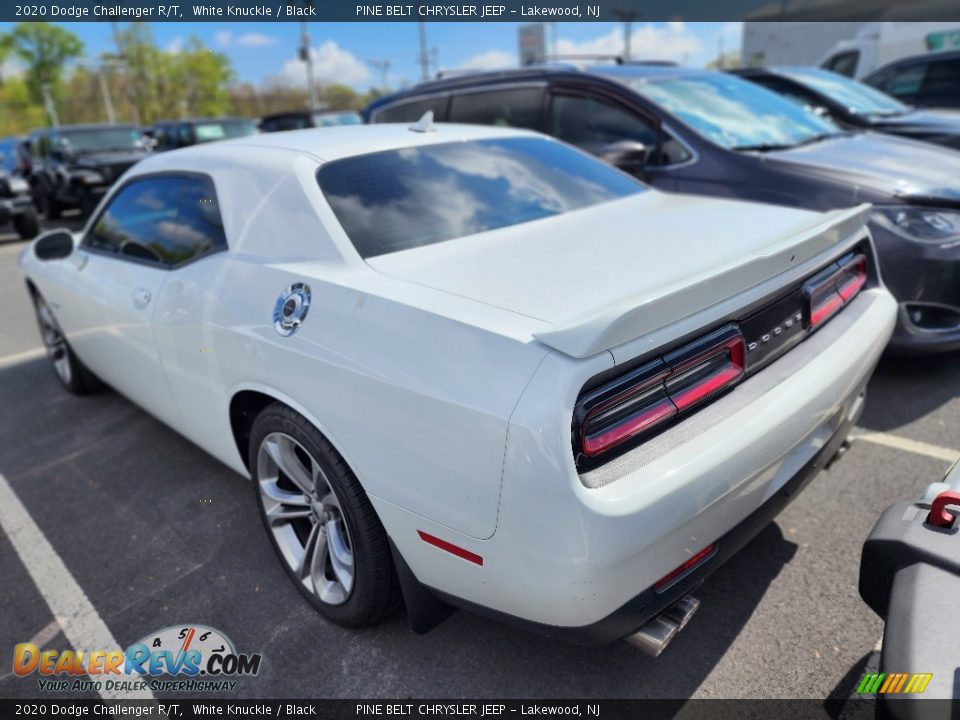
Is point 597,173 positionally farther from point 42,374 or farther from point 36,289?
point 42,374

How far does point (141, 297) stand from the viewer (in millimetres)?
2949

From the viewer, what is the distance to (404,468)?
1755mm

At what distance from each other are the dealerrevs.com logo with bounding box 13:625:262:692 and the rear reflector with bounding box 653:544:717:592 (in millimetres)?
1317

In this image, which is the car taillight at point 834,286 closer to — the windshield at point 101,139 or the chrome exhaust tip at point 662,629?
the chrome exhaust tip at point 662,629

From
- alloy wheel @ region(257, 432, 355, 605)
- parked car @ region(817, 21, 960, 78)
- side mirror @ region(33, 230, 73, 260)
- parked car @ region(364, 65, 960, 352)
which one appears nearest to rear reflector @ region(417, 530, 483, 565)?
alloy wheel @ region(257, 432, 355, 605)

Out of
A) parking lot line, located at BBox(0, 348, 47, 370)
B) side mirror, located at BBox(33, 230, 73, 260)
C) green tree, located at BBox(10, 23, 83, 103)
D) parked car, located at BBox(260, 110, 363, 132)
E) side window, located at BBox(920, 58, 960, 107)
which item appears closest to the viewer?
side mirror, located at BBox(33, 230, 73, 260)

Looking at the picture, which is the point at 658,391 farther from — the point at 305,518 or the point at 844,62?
the point at 844,62

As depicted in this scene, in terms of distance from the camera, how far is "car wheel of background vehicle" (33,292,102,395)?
168 inches

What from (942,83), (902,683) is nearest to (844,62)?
(942,83)

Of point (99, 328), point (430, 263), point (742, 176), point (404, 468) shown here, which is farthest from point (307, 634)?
point (742, 176)

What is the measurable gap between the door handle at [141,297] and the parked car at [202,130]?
42.5ft

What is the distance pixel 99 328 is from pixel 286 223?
171cm

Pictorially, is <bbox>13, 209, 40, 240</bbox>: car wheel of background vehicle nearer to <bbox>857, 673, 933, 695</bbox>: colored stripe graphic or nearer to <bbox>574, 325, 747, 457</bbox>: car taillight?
<bbox>574, 325, 747, 457</bbox>: car taillight

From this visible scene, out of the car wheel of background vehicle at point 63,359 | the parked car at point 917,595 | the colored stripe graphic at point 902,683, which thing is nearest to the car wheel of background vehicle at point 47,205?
the car wheel of background vehicle at point 63,359
